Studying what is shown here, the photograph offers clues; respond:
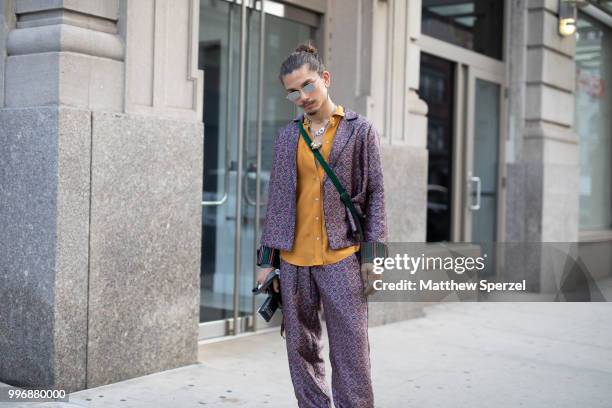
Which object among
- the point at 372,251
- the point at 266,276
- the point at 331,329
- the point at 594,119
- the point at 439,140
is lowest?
the point at 331,329

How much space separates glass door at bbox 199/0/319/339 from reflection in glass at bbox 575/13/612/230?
22.3 ft

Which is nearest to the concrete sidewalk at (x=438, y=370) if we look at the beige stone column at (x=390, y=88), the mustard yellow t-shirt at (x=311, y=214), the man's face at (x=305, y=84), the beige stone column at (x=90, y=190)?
the beige stone column at (x=90, y=190)

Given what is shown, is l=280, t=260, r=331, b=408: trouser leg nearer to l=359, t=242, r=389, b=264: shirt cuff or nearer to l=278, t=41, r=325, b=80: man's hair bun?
l=359, t=242, r=389, b=264: shirt cuff

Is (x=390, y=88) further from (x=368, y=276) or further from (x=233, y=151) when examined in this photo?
(x=368, y=276)

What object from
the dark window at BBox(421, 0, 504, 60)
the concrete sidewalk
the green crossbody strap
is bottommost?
the concrete sidewalk

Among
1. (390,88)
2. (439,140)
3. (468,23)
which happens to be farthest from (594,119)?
(390,88)

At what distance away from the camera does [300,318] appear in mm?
3938

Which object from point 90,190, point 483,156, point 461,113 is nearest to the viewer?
point 90,190

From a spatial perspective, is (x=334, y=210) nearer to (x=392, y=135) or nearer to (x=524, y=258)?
(x=392, y=135)

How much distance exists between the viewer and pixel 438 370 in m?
6.17

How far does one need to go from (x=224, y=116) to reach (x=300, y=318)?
3369 millimetres

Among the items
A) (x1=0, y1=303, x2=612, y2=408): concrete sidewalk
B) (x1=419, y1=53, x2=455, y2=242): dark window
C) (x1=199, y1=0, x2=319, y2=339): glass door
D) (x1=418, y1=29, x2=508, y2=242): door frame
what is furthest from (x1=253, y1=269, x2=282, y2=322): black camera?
(x1=418, y1=29, x2=508, y2=242): door frame

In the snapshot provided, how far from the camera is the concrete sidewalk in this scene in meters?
5.22

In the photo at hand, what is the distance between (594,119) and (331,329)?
10591 millimetres
